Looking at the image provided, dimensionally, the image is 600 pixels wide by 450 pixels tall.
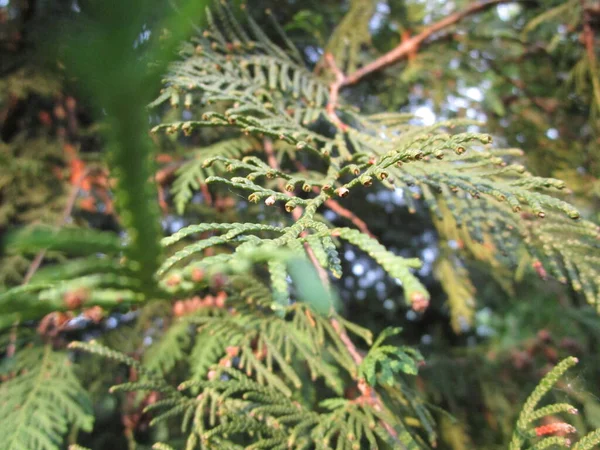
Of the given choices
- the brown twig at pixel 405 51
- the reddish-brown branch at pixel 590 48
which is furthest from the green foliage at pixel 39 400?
the reddish-brown branch at pixel 590 48

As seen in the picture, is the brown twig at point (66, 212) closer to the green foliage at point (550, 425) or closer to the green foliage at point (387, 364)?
the green foliage at point (387, 364)

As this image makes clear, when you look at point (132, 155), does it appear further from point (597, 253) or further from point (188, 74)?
point (597, 253)

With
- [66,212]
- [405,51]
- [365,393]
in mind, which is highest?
[405,51]

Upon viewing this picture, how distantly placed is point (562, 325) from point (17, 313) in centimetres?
249

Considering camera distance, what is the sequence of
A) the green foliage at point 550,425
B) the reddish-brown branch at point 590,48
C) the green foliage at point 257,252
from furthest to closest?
the reddish-brown branch at point 590,48, the green foliage at point 550,425, the green foliage at point 257,252

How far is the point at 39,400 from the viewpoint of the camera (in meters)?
1.22

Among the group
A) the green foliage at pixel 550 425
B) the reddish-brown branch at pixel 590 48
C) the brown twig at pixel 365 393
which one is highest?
the reddish-brown branch at pixel 590 48

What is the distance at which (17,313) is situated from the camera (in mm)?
417

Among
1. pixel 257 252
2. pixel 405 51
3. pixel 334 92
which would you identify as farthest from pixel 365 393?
pixel 405 51

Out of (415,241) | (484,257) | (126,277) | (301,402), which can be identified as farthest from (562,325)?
(126,277)

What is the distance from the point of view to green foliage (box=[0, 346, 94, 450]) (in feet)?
3.63

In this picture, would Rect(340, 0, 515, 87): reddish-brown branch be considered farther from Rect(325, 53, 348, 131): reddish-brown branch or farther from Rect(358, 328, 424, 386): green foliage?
Rect(358, 328, 424, 386): green foliage

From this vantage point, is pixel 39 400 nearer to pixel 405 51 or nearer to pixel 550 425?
pixel 550 425

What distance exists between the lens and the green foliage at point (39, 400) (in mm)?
1107
